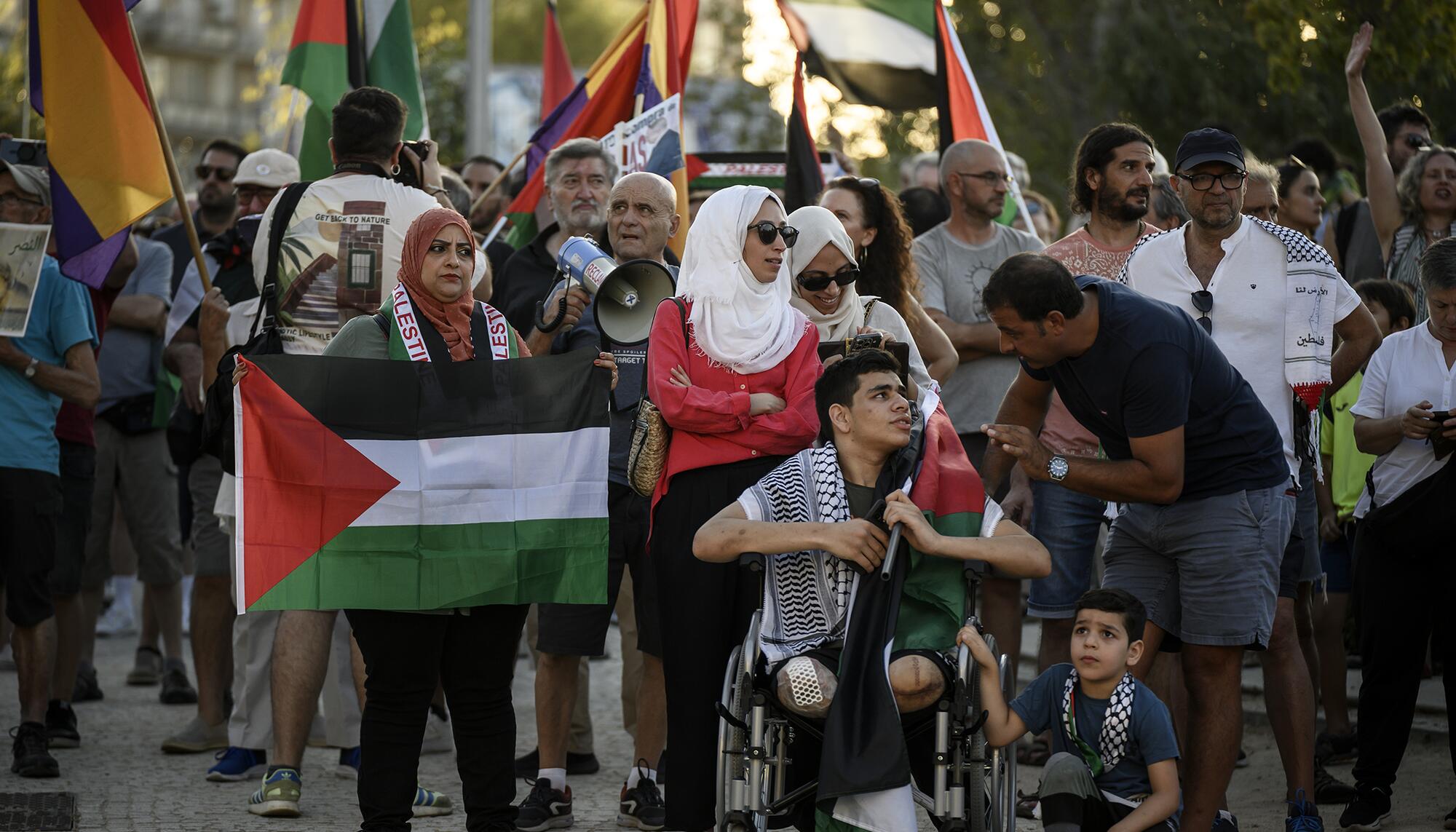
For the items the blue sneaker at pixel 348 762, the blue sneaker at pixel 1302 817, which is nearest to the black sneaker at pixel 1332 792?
the blue sneaker at pixel 1302 817

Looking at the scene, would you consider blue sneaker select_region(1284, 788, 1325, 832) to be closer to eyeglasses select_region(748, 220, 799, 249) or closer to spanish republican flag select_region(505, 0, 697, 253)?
eyeglasses select_region(748, 220, 799, 249)

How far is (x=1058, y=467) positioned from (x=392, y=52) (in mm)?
5673

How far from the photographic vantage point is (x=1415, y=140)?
9336 mm

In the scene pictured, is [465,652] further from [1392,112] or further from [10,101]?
[10,101]

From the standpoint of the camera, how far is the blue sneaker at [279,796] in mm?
6652

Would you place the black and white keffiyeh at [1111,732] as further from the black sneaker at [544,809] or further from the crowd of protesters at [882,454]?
the black sneaker at [544,809]

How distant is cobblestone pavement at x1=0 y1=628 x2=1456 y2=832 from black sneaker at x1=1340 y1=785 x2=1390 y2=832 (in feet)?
0.33

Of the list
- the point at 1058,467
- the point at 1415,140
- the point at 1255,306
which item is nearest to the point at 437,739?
the point at 1058,467

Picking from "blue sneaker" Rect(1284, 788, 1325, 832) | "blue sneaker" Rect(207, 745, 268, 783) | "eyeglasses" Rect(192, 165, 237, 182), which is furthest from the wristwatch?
"eyeglasses" Rect(192, 165, 237, 182)

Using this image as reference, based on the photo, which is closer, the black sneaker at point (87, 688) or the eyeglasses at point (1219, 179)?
the eyeglasses at point (1219, 179)

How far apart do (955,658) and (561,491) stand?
4.59 ft

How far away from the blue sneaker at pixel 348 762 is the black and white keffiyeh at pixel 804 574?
9.56 feet

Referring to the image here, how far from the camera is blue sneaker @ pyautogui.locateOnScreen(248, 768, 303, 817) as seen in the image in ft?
21.8

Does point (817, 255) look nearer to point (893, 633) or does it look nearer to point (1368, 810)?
point (893, 633)
